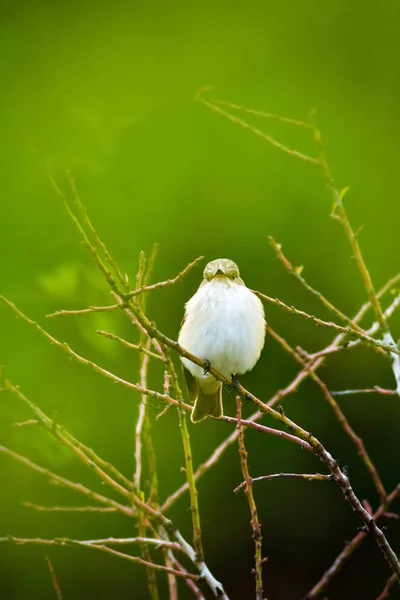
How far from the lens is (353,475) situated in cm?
406

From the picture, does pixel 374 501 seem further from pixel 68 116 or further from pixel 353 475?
pixel 68 116

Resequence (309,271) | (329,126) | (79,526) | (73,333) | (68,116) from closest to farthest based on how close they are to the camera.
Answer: (68,116) → (73,333) → (79,526) → (329,126) → (309,271)

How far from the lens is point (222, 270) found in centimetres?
314

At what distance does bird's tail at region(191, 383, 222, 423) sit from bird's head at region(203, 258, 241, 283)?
1.72 feet

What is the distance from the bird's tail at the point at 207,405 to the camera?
10.6 feet

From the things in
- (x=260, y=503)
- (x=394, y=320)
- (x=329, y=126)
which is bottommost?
(x=260, y=503)

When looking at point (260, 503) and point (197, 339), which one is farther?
point (260, 503)

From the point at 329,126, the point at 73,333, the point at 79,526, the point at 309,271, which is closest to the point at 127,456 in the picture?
the point at 79,526

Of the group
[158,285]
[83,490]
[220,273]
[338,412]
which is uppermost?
[220,273]

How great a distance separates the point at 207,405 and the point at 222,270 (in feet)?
2.01

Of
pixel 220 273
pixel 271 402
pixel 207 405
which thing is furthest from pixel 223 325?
pixel 271 402

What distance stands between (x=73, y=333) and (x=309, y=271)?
1.47 metres

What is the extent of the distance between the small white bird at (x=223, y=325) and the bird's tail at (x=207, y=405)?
0.03m

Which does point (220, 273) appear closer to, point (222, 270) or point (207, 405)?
point (222, 270)
